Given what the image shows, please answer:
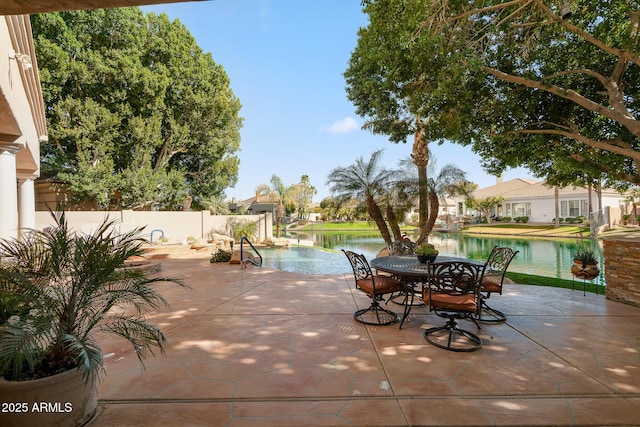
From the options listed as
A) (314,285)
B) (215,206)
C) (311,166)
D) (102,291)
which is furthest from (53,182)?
(311,166)

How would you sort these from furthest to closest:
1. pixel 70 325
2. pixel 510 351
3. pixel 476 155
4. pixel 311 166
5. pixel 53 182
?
pixel 311 166, pixel 53 182, pixel 476 155, pixel 510 351, pixel 70 325

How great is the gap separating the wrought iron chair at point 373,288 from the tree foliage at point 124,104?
17202mm

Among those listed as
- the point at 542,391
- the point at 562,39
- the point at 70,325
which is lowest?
the point at 542,391

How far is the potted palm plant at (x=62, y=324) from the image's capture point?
81.1 inches

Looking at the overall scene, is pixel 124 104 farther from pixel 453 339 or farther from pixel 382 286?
pixel 453 339

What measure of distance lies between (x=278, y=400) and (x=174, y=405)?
873mm

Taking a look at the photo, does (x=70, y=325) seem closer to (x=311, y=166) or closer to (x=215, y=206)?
(x=215, y=206)

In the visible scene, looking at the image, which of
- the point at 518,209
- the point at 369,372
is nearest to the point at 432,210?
the point at 369,372

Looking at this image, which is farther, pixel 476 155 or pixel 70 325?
pixel 476 155

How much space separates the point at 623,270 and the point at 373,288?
472cm

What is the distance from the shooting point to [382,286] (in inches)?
181

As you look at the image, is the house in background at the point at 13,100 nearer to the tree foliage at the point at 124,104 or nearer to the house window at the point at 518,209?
the tree foliage at the point at 124,104

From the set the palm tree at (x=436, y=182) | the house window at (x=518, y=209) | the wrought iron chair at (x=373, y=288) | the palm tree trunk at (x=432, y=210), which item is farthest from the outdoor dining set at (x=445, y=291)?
the house window at (x=518, y=209)

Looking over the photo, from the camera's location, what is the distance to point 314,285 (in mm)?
7070
